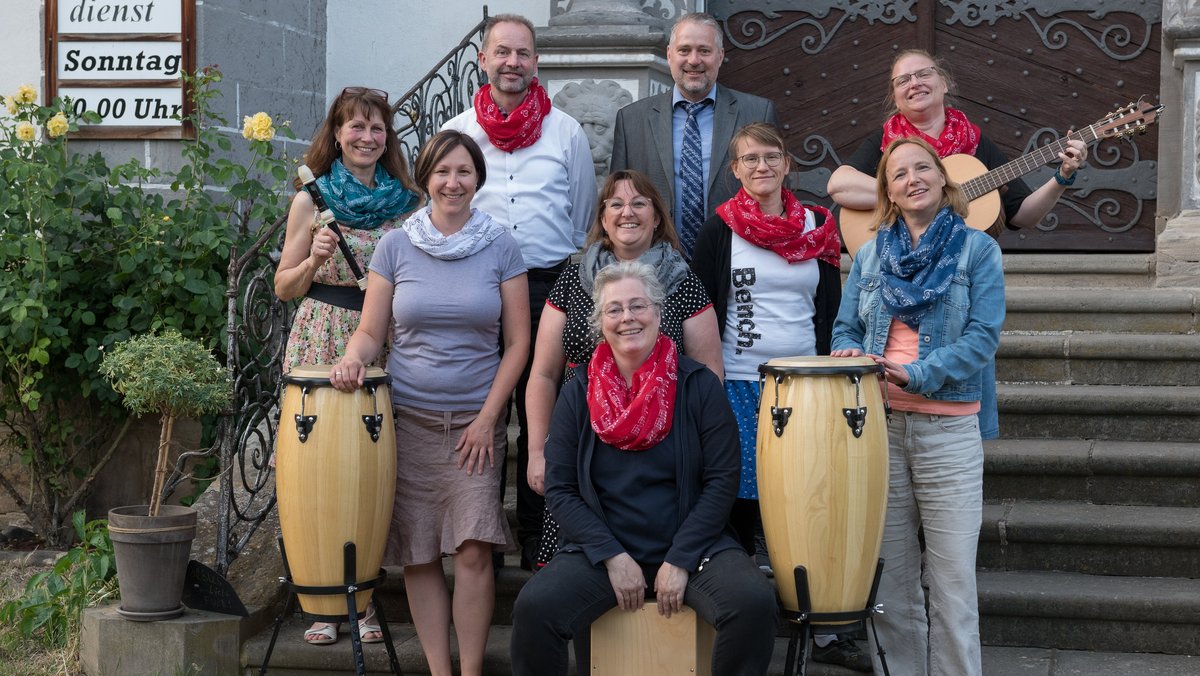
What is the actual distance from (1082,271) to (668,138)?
271cm

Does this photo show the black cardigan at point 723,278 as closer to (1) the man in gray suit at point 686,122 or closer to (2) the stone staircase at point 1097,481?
Result: (1) the man in gray suit at point 686,122

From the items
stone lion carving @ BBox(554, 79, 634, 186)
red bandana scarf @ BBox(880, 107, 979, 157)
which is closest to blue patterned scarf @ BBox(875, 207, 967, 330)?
red bandana scarf @ BBox(880, 107, 979, 157)

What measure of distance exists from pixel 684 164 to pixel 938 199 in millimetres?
1063

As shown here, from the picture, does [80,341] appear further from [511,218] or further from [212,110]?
[511,218]

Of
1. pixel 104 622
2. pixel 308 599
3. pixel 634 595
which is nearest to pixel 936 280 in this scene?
pixel 634 595

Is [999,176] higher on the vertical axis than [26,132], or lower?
lower

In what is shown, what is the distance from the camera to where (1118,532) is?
4195mm

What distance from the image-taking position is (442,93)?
653 centimetres

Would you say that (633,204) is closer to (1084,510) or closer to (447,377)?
(447,377)

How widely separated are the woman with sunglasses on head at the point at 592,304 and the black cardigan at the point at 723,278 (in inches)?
4.1

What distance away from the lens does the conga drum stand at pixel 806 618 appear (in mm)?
3377

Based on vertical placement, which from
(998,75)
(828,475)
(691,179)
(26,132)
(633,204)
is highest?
(998,75)

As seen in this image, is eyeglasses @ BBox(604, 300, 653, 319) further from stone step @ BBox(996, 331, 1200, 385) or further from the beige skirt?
stone step @ BBox(996, 331, 1200, 385)

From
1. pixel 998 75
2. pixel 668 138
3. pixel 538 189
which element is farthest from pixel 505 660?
pixel 998 75
